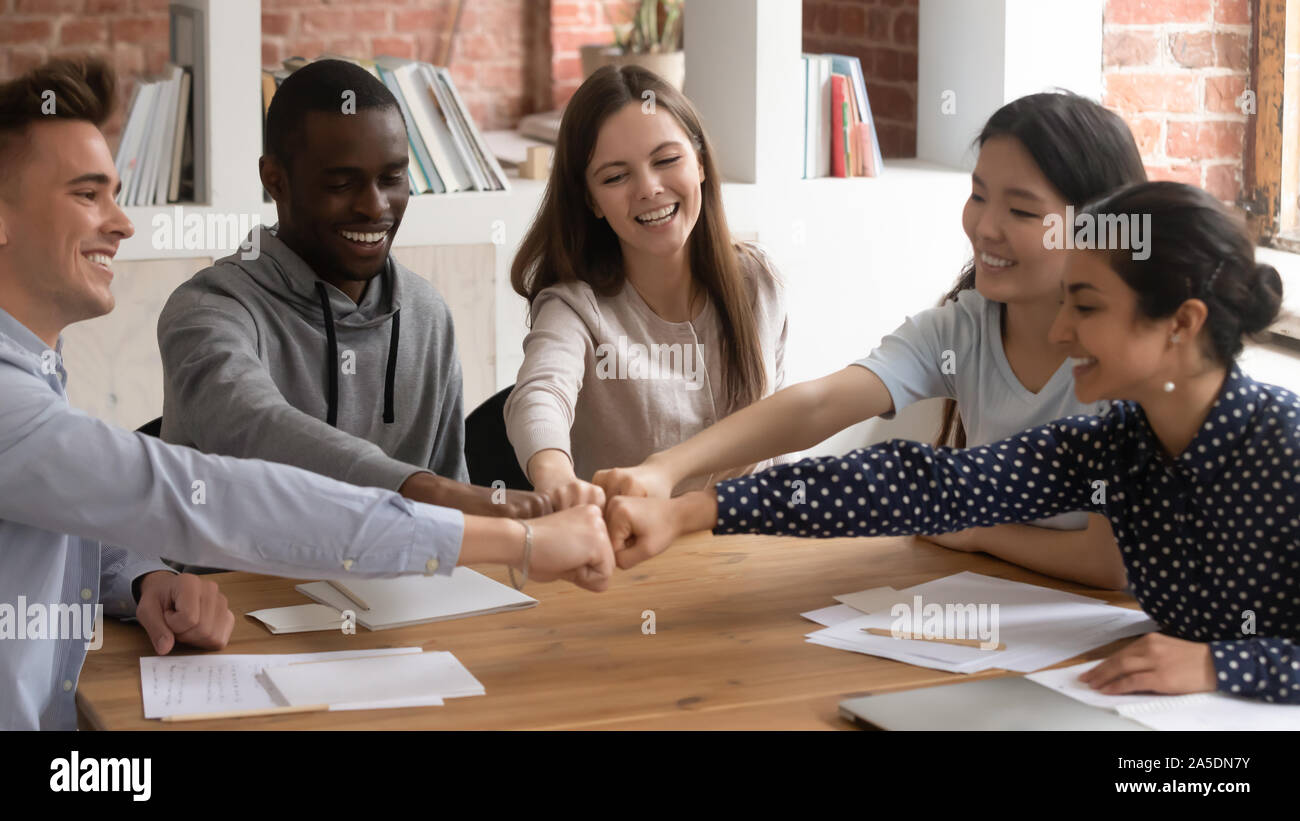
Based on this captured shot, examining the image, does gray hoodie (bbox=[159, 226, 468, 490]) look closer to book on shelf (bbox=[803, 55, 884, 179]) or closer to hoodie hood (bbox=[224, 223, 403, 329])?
hoodie hood (bbox=[224, 223, 403, 329])

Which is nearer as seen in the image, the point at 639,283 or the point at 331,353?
the point at 331,353

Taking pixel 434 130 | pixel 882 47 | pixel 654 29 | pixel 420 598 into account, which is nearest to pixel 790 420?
pixel 420 598

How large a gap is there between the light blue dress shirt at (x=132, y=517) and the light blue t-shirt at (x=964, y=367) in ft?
2.81

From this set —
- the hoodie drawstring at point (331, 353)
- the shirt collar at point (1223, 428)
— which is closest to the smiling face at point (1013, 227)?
the shirt collar at point (1223, 428)

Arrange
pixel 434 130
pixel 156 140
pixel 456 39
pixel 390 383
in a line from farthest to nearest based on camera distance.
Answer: pixel 456 39, pixel 434 130, pixel 156 140, pixel 390 383

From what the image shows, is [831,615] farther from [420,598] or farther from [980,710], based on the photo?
[420,598]

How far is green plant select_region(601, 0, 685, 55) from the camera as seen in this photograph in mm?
4609

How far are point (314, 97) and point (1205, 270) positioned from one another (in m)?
1.30

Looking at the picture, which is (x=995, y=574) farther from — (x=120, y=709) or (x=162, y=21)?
(x=162, y=21)

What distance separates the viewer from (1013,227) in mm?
1990

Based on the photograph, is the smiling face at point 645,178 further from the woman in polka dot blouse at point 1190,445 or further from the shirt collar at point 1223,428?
the shirt collar at point 1223,428

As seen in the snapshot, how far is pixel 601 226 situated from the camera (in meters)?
2.40
